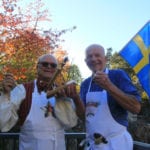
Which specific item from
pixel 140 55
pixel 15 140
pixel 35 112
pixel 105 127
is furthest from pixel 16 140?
pixel 140 55

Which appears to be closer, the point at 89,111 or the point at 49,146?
the point at 89,111

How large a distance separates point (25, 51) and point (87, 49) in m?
11.0

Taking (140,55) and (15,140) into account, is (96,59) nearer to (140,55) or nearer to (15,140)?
(15,140)

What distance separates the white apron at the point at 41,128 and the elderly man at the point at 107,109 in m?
0.32

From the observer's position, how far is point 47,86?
3307 millimetres

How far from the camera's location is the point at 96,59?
304 centimetres

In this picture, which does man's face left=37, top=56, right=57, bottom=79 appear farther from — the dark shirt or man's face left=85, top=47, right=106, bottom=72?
the dark shirt

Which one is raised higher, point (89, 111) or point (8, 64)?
point (8, 64)

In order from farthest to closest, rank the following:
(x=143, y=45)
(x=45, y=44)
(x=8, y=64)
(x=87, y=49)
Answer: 1. (x=45, y=44)
2. (x=8, y=64)
3. (x=143, y=45)
4. (x=87, y=49)

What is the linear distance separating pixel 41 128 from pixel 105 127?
0.59 meters

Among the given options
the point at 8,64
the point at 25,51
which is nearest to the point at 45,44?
the point at 25,51

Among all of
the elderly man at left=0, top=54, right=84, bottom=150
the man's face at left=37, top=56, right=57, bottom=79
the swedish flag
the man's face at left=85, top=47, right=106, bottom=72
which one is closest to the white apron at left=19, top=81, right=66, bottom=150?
the elderly man at left=0, top=54, right=84, bottom=150

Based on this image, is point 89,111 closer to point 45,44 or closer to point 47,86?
point 47,86

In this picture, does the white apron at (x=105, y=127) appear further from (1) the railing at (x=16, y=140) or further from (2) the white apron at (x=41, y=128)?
(1) the railing at (x=16, y=140)
